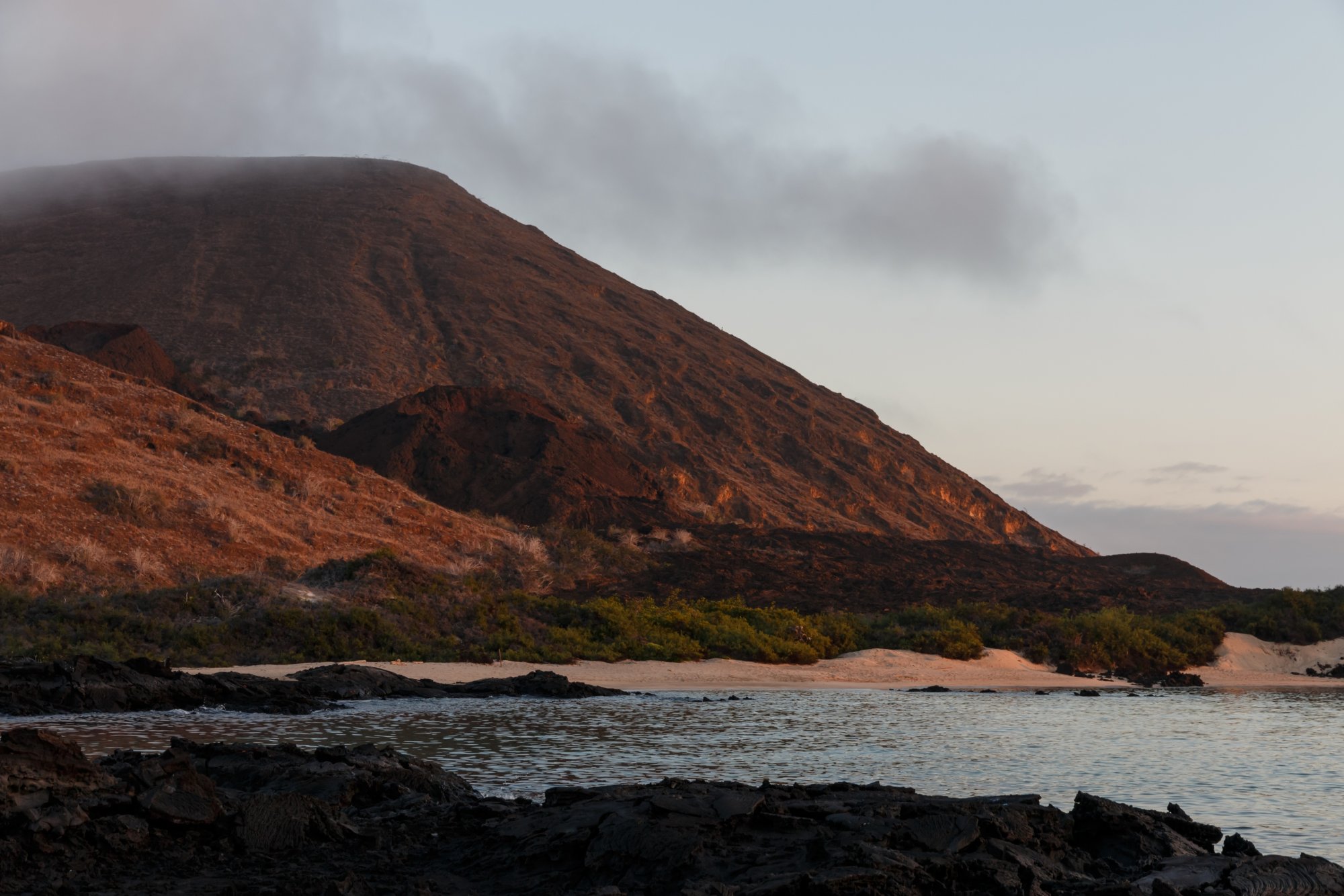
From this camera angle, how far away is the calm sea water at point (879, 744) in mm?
13594

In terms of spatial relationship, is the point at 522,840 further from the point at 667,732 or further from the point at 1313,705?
the point at 1313,705

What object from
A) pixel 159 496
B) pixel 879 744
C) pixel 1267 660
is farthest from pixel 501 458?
pixel 879 744

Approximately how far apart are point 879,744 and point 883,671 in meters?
16.7

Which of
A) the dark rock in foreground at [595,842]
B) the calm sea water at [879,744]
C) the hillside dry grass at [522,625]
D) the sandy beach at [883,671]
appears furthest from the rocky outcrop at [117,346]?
the dark rock in foreground at [595,842]

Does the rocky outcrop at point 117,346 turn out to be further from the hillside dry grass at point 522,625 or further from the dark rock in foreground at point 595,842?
the dark rock in foreground at point 595,842

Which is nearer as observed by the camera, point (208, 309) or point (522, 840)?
point (522, 840)

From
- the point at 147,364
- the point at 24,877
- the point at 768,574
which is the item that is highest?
the point at 147,364

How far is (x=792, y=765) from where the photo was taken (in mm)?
15211

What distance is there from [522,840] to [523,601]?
27150mm

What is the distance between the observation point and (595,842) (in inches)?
343

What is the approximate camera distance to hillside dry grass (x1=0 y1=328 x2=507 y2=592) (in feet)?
110

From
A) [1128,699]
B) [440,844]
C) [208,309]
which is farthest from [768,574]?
[208,309]

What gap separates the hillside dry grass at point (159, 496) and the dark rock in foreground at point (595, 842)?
2337 centimetres

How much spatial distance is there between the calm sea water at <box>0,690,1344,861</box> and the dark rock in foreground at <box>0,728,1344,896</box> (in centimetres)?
228
